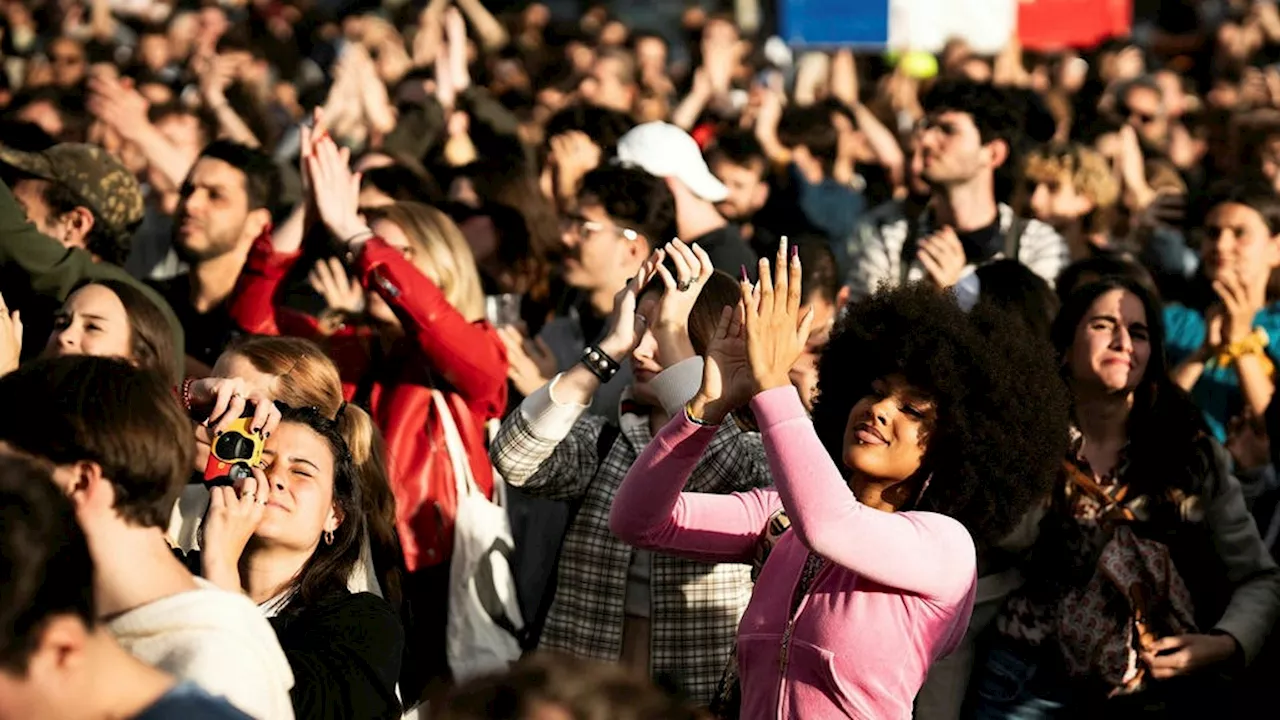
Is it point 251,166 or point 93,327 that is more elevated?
point 251,166

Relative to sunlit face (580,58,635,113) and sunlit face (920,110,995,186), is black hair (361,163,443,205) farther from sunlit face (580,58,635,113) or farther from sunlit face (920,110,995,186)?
sunlit face (580,58,635,113)

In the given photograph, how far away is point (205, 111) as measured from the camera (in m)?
10.3

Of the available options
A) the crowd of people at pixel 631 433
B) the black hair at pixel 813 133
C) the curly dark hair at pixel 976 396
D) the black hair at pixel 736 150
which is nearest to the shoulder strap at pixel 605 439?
the crowd of people at pixel 631 433

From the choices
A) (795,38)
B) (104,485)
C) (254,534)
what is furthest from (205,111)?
(104,485)

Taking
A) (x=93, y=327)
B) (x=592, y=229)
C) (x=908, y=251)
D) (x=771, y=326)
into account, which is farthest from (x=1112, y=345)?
(x=93, y=327)

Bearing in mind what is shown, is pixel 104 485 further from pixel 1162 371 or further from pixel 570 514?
pixel 1162 371

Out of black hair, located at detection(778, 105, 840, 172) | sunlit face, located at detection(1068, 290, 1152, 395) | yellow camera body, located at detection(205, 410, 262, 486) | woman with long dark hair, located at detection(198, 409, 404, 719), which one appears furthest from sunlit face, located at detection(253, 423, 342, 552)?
black hair, located at detection(778, 105, 840, 172)

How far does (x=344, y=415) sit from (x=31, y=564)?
1990mm

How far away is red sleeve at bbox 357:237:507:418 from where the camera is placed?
5242 millimetres

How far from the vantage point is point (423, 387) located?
5.53 metres

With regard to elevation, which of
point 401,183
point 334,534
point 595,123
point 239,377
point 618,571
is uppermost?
point 595,123

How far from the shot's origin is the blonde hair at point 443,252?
5.69m

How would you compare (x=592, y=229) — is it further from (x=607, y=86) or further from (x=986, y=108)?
(x=607, y=86)

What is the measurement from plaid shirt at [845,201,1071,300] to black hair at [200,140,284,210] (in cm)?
212
